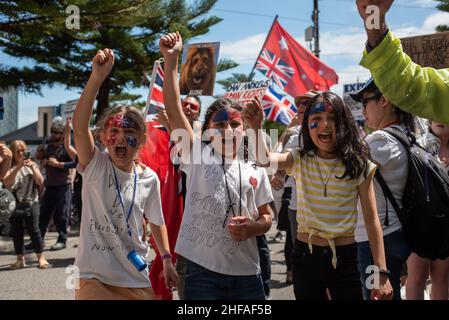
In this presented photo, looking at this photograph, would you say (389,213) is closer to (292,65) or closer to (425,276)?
(425,276)

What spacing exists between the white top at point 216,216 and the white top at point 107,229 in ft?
0.92

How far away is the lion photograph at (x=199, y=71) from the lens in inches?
221

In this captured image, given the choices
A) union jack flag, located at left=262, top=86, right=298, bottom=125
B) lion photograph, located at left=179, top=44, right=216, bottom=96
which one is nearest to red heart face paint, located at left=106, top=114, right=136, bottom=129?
lion photograph, located at left=179, top=44, right=216, bottom=96

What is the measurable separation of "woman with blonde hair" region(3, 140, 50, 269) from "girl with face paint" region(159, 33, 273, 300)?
4.59 metres

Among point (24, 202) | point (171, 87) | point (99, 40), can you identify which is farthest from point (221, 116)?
point (99, 40)

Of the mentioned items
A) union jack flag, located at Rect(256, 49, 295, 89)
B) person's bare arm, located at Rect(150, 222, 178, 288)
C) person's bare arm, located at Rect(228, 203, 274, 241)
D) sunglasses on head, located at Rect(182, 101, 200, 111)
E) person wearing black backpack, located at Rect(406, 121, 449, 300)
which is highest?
union jack flag, located at Rect(256, 49, 295, 89)

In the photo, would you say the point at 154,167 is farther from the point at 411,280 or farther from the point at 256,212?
the point at 411,280

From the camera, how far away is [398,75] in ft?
5.28

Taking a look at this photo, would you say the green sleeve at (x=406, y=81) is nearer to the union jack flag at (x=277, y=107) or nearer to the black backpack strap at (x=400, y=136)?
the black backpack strap at (x=400, y=136)

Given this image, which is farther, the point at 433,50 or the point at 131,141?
the point at 433,50

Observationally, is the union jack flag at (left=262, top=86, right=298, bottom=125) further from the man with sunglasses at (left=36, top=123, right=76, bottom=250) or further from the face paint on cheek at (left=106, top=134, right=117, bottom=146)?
the face paint on cheek at (left=106, top=134, right=117, bottom=146)

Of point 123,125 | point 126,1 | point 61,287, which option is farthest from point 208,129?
point 126,1

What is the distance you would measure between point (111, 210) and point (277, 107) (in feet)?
20.8

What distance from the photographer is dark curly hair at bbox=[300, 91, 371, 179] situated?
2895mm
